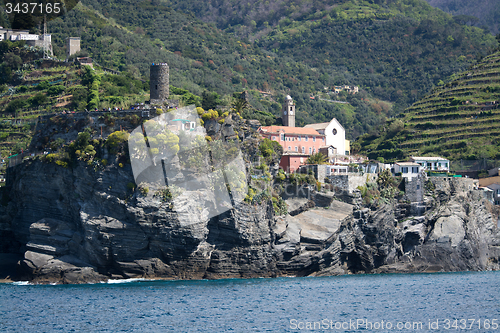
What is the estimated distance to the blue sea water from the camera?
34.8m

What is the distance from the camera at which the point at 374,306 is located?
41.4 meters

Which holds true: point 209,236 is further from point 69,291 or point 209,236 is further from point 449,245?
point 449,245

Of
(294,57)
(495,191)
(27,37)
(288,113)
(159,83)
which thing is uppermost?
(294,57)

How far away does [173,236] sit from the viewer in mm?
52094

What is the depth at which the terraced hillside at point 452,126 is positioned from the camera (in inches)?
3713

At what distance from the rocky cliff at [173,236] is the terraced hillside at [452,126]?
99.5 feet

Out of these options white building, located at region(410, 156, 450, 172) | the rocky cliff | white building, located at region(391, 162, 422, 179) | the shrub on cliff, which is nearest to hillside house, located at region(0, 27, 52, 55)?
the rocky cliff

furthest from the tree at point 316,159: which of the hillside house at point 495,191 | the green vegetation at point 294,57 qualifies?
the green vegetation at point 294,57

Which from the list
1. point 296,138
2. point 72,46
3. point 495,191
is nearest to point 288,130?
point 296,138

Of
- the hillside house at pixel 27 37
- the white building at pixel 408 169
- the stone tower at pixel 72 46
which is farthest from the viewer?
the stone tower at pixel 72 46

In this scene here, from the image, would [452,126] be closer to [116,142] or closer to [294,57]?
[116,142]

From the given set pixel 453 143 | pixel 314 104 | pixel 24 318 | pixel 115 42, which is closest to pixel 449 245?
pixel 453 143

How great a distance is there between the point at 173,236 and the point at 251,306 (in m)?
14.0

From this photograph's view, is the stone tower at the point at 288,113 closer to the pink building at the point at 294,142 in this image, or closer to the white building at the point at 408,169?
the pink building at the point at 294,142
